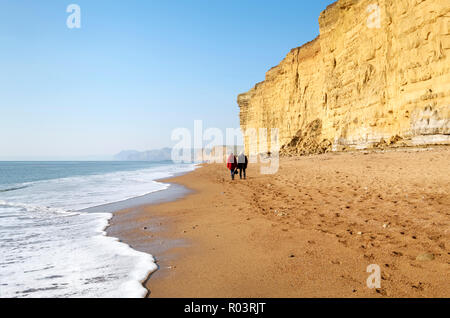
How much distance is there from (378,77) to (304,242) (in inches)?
754

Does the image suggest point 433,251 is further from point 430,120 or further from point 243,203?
point 430,120

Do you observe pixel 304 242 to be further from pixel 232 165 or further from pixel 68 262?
pixel 232 165

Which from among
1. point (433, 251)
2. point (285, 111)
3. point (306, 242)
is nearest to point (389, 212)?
point (433, 251)

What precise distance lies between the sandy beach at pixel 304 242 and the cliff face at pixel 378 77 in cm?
917

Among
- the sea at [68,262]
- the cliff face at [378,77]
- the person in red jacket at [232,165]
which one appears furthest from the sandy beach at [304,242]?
the cliff face at [378,77]

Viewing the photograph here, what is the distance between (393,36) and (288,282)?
20.1m

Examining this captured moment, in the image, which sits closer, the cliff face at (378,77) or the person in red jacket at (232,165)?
the person in red jacket at (232,165)

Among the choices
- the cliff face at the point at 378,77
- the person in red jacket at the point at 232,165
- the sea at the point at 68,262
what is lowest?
the sea at the point at 68,262

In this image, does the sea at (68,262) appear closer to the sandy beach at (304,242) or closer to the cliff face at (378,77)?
the sandy beach at (304,242)

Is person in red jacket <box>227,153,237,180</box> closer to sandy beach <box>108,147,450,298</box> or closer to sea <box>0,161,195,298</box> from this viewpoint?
sandy beach <box>108,147,450,298</box>

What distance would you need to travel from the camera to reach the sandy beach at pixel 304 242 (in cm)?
252

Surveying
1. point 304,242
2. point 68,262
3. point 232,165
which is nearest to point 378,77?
point 232,165

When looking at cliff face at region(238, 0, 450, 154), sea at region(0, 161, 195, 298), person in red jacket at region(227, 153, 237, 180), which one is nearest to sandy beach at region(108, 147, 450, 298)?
sea at region(0, 161, 195, 298)

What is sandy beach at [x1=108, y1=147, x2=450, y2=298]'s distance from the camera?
252 cm
